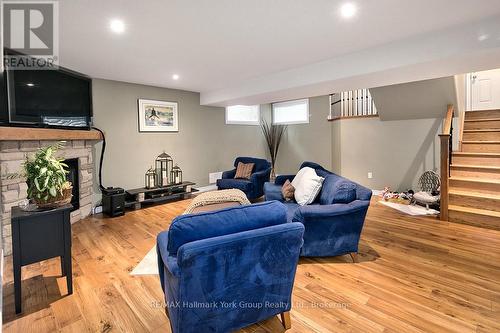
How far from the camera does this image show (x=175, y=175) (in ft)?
18.4

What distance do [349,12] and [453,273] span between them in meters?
2.58

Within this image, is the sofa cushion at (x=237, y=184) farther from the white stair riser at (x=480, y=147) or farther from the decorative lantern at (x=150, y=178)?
the white stair riser at (x=480, y=147)

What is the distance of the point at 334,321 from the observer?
1840 mm

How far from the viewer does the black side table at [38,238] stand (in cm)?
195

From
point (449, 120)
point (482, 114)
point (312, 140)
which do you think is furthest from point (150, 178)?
point (482, 114)

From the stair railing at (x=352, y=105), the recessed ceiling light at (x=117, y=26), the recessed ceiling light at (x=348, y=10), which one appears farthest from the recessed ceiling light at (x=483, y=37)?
the recessed ceiling light at (x=117, y=26)

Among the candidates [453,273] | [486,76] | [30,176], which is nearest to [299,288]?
[453,273]

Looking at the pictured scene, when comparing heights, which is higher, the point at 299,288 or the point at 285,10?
the point at 285,10

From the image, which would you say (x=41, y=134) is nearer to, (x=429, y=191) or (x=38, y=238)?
(x=38, y=238)

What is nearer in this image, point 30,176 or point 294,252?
point 294,252

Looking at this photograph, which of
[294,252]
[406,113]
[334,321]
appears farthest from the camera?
[406,113]

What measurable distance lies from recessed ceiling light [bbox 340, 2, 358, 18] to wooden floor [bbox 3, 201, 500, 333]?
239cm

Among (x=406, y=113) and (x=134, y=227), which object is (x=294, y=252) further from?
(x=406, y=113)

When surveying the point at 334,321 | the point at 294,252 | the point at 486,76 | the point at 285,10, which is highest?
the point at 486,76
